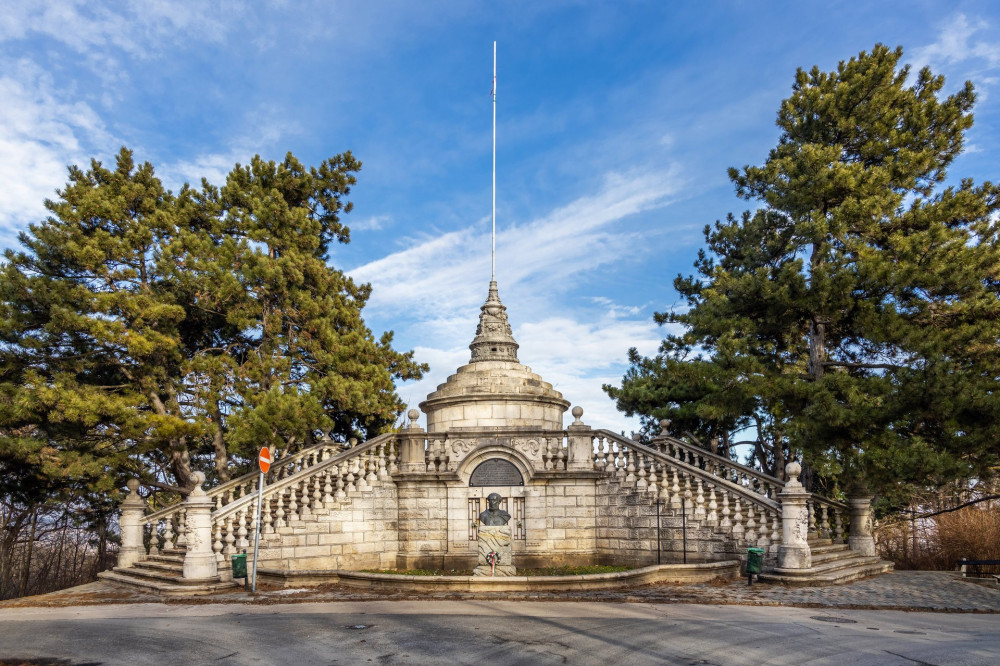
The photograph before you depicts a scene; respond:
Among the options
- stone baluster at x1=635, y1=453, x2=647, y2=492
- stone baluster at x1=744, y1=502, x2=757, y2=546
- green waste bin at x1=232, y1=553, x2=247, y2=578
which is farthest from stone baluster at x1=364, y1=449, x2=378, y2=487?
stone baluster at x1=744, y1=502, x2=757, y2=546

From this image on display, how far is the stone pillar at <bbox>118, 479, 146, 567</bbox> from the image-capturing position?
709 inches

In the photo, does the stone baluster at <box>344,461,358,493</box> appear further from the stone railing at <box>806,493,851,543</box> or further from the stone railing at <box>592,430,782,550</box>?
the stone railing at <box>806,493,851,543</box>

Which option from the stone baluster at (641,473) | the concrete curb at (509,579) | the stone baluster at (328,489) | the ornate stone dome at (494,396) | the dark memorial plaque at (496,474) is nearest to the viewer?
the concrete curb at (509,579)

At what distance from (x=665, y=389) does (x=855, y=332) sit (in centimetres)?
654

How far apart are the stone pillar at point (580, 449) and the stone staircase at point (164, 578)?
9.09 meters

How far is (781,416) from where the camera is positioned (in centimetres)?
2133

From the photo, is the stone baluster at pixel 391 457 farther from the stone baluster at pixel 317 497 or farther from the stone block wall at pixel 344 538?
the stone baluster at pixel 317 497

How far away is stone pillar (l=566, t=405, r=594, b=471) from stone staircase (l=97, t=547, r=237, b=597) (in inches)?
358

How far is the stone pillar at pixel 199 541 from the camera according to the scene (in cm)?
1512

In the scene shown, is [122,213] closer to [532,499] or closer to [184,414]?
[184,414]

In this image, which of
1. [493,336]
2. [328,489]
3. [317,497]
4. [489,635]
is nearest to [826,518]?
[493,336]

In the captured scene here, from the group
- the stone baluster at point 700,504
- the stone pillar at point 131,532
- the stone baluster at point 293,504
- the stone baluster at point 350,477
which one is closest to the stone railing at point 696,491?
the stone baluster at point 700,504

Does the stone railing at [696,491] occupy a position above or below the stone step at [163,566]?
above

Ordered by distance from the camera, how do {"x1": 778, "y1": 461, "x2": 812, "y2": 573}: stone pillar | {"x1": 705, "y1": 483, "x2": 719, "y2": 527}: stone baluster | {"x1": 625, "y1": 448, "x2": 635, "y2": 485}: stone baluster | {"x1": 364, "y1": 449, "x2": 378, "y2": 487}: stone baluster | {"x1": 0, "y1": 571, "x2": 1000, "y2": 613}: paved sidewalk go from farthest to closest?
{"x1": 364, "y1": 449, "x2": 378, "y2": 487}: stone baluster
{"x1": 625, "y1": 448, "x2": 635, "y2": 485}: stone baluster
{"x1": 705, "y1": 483, "x2": 719, "y2": 527}: stone baluster
{"x1": 778, "y1": 461, "x2": 812, "y2": 573}: stone pillar
{"x1": 0, "y1": 571, "x2": 1000, "y2": 613}: paved sidewalk
